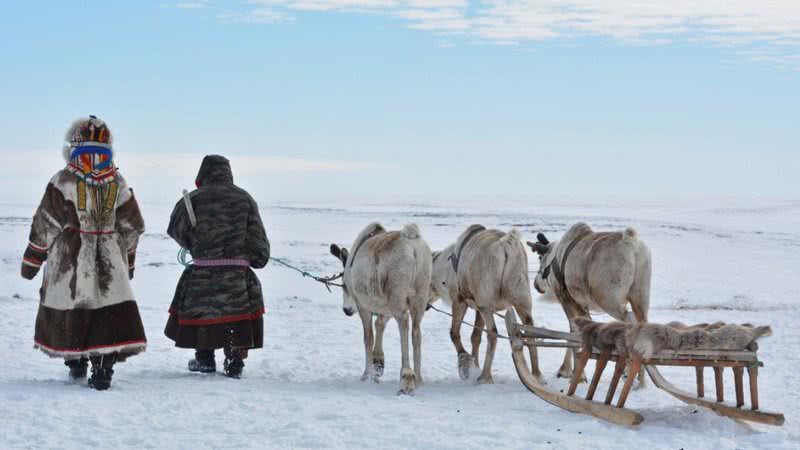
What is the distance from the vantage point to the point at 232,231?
9.48m

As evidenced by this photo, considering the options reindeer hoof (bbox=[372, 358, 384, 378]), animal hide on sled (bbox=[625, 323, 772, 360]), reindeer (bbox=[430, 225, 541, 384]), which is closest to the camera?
animal hide on sled (bbox=[625, 323, 772, 360])

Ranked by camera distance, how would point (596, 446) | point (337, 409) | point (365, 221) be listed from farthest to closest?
point (365, 221) → point (337, 409) → point (596, 446)

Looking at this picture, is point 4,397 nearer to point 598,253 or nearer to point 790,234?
point 598,253

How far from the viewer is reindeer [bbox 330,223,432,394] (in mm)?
9383

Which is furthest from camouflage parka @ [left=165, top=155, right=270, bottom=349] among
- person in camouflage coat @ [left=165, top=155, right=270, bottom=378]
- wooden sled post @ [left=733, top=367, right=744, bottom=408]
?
wooden sled post @ [left=733, top=367, right=744, bottom=408]

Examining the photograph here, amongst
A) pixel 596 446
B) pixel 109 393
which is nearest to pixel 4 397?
pixel 109 393

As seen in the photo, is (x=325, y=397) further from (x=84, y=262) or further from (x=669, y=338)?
(x=669, y=338)

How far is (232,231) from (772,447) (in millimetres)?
5131

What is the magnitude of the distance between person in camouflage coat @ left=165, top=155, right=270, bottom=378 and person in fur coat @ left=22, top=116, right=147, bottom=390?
3.29ft

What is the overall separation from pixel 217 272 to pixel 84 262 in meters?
1.47

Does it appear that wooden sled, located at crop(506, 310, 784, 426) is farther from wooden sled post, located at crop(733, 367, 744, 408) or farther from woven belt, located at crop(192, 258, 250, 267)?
woven belt, located at crop(192, 258, 250, 267)

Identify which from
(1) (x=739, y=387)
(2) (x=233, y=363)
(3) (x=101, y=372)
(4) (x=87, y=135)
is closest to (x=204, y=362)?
(2) (x=233, y=363)

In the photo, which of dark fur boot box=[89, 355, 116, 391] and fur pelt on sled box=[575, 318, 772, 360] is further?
dark fur boot box=[89, 355, 116, 391]

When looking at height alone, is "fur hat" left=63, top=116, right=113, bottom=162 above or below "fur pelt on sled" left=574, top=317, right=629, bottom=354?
above
